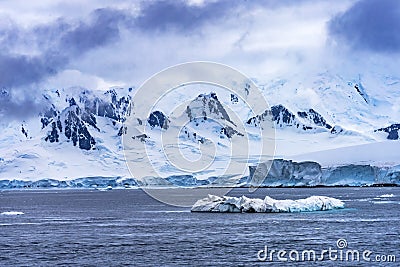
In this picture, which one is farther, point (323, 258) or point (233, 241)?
point (233, 241)

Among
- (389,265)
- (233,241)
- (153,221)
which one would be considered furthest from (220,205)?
(389,265)

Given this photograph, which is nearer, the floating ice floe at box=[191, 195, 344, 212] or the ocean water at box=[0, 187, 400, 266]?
the ocean water at box=[0, 187, 400, 266]

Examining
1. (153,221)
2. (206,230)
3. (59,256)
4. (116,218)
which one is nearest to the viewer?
(59,256)

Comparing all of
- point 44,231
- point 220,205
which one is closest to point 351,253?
point 44,231

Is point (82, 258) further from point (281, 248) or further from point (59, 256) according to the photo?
point (281, 248)

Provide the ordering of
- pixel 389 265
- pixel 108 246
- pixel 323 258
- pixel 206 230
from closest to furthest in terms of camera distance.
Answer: pixel 389 265, pixel 323 258, pixel 108 246, pixel 206 230

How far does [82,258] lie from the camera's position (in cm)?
5362

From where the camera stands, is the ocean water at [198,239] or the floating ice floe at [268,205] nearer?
the ocean water at [198,239]

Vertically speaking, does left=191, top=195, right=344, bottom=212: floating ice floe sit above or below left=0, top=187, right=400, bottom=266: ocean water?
above

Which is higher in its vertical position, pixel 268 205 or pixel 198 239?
pixel 268 205

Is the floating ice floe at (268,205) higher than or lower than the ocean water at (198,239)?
higher

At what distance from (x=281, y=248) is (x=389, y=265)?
38.8ft

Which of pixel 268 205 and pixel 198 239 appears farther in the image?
pixel 268 205

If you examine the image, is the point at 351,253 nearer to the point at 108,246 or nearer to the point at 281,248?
the point at 281,248
